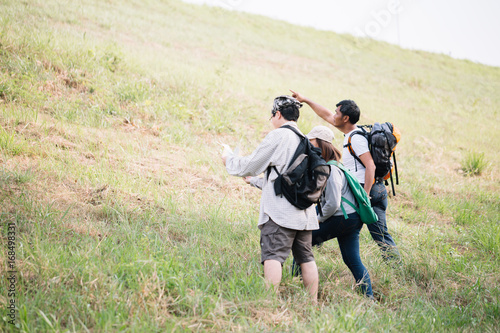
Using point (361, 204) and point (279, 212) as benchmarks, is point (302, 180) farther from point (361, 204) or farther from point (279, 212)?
point (361, 204)

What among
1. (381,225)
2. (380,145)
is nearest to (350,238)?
(381,225)

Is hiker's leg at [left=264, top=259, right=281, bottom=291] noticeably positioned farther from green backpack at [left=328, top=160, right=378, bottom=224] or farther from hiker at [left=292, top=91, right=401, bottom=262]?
hiker at [left=292, top=91, right=401, bottom=262]

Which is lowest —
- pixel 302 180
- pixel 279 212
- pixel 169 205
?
pixel 169 205

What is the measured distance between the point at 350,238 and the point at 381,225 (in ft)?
2.63

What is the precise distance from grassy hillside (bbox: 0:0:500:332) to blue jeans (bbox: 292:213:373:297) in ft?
0.64

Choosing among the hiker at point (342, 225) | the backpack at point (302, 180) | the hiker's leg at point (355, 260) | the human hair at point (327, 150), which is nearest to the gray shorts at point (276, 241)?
the backpack at point (302, 180)

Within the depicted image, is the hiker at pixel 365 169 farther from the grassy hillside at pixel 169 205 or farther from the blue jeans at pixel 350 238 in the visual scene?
the blue jeans at pixel 350 238

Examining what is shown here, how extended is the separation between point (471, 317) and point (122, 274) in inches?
126

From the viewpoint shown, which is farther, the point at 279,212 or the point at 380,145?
the point at 380,145

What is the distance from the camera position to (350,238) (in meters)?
3.48

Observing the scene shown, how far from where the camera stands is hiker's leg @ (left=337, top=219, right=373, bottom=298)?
341 centimetres

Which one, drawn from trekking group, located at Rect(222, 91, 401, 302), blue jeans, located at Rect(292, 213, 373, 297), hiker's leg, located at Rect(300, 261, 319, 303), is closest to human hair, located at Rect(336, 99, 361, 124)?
trekking group, located at Rect(222, 91, 401, 302)

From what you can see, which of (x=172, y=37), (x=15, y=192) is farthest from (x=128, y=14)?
(x=15, y=192)

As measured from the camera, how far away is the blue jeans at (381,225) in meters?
4.04
